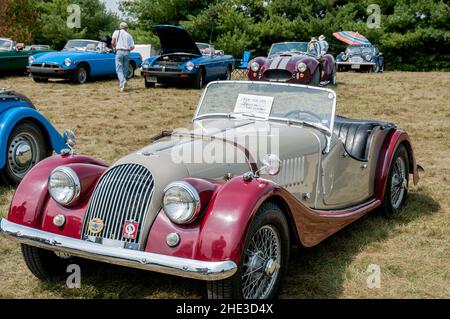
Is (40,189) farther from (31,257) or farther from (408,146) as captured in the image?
(408,146)

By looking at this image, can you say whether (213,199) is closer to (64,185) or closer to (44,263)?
(64,185)

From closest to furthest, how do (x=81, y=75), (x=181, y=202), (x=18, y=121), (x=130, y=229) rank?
(x=181, y=202), (x=130, y=229), (x=18, y=121), (x=81, y=75)

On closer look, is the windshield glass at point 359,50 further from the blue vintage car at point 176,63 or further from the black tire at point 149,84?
the black tire at point 149,84

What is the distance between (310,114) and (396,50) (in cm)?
2699

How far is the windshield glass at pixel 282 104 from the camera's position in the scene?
475 centimetres

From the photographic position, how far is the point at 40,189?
3.74m

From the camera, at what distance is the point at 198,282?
3850mm

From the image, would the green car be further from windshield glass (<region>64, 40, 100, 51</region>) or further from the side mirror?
the side mirror

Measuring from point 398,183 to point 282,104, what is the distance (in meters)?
1.79

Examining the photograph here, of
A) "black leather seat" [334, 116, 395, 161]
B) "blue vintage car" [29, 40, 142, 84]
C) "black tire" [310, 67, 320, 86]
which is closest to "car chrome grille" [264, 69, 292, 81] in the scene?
"black tire" [310, 67, 320, 86]

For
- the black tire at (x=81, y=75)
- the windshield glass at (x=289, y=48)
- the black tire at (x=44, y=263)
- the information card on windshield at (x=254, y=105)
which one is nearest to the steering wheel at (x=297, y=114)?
the information card on windshield at (x=254, y=105)

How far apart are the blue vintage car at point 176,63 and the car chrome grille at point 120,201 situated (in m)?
11.3

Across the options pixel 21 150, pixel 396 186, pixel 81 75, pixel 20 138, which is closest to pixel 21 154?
pixel 21 150
